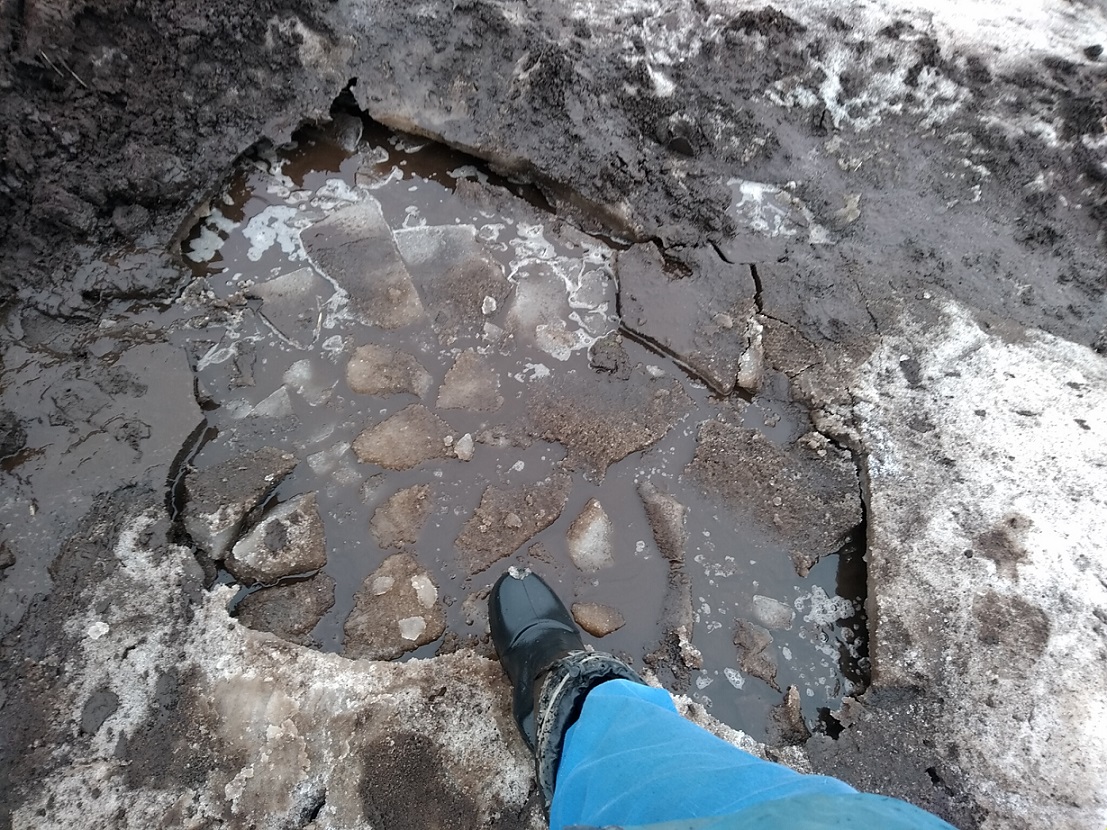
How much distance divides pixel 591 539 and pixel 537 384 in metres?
0.61

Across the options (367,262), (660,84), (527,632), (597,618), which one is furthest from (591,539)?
(660,84)

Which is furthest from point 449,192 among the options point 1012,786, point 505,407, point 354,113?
point 1012,786

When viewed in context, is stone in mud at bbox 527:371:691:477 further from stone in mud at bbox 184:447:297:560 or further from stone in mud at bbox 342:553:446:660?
stone in mud at bbox 184:447:297:560

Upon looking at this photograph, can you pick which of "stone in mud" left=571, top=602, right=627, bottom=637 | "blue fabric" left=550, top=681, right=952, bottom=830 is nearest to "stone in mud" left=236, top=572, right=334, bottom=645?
"stone in mud" left=571, top=602, right=627, bottom=637

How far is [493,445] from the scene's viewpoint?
230 cm

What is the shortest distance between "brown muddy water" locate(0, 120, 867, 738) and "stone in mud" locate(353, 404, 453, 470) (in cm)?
4

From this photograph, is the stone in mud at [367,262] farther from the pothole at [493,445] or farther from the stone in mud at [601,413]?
the stone in mud at [601,413]

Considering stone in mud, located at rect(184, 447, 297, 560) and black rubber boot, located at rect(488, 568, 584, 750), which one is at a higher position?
stone in mud, located at rect(184, 447, 297, 560)

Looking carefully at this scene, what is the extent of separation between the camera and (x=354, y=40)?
2912mm

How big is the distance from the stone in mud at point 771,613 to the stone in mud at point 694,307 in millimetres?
748

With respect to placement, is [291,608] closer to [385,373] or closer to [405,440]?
[405,440]

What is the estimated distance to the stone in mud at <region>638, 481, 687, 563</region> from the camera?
217cm

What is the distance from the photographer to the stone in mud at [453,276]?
2.55 meters

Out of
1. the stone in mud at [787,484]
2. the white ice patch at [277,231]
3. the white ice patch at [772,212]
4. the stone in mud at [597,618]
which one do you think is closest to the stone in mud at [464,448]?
the stone in mud at [597,618]
